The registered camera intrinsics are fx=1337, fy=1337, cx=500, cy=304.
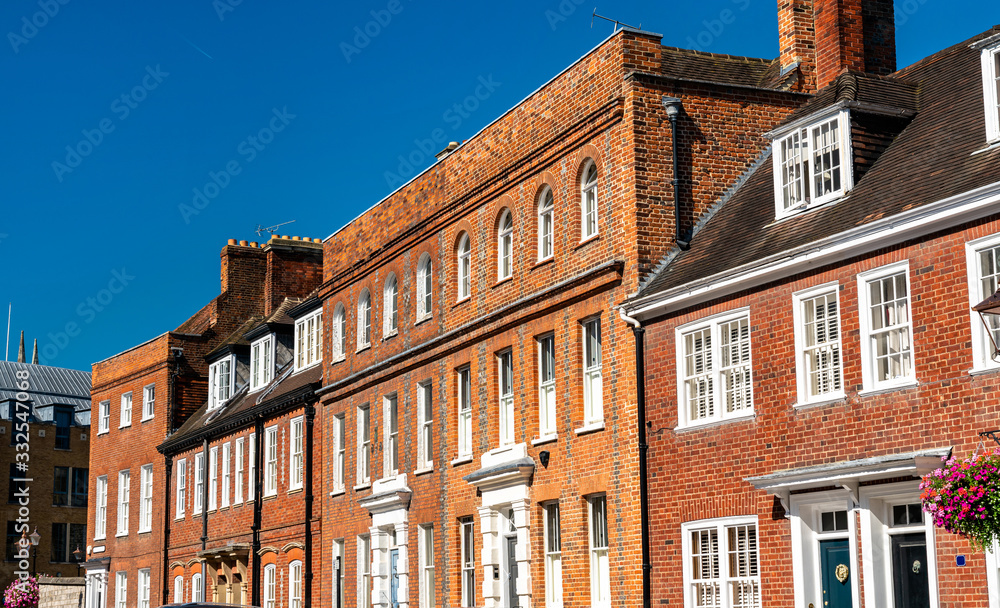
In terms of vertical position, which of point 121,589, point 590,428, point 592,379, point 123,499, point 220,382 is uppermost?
point 220,382

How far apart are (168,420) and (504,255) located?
23.3 m

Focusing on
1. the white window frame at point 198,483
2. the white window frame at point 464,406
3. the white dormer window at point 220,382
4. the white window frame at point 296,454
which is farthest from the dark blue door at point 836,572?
the white dormer window at point 220,382

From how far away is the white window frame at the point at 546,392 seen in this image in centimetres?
2489

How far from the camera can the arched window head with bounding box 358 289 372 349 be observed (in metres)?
33.8

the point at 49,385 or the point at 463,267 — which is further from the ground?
the point at 49,385

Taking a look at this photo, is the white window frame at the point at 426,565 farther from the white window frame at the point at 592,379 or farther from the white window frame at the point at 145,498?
the white window frame at the point at 145,498

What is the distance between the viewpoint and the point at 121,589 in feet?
161

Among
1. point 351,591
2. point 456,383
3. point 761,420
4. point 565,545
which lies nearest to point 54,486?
point 351,591

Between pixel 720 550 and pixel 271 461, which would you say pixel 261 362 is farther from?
pixel 720 550

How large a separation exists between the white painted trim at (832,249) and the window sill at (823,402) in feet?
5.98

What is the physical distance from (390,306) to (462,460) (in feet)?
19.7

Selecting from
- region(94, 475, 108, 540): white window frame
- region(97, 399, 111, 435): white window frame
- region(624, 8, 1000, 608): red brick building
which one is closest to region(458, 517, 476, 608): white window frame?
region(624, 8, 1000, 608): red brick building

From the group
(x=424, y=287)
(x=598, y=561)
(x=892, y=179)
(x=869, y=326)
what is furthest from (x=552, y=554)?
(x=892, y=179)

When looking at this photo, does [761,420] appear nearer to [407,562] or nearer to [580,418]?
[580,418]
